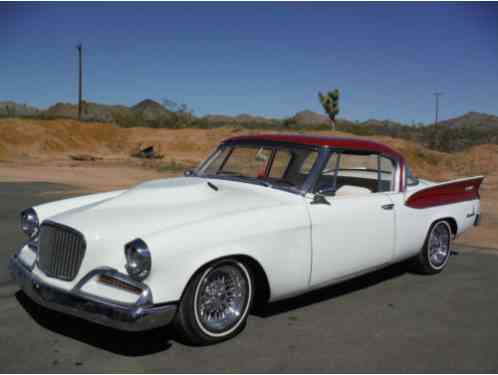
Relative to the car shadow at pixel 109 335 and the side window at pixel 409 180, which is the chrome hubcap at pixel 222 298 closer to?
the car shadow at pixel 109 335

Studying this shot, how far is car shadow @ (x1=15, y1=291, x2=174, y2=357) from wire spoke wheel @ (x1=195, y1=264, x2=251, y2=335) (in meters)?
0.33

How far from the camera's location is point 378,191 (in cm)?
550

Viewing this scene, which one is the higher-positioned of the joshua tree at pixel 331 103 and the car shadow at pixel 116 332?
the joshua tree at pixel 331 103

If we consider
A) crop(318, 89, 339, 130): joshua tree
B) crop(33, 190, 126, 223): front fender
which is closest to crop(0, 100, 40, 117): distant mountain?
crop(318, 89, 339, 130): joshua tree

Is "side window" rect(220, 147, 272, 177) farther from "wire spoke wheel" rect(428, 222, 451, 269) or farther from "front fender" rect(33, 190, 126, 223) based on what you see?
"wire spoke wheel" rect(428, 222, 451, 269)

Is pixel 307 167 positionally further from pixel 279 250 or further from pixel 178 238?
pixel 178 238

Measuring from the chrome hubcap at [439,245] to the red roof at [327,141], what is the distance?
1.01 metres

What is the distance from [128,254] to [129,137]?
35057 mm

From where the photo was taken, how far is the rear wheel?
19.2 feet

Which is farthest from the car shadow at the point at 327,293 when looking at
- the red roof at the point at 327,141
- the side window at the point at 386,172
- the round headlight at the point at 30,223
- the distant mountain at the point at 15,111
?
the distant mountain at the point at 15,111

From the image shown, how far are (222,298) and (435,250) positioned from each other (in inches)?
120

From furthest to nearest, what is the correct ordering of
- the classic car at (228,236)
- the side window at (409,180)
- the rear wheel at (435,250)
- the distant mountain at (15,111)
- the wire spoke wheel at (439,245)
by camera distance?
the distant mountain at (15,111) < the wire spoke wheel at (439,245) < the rear wheel at (435,250) < the side window at (409,180) < the classic car at (228,236)

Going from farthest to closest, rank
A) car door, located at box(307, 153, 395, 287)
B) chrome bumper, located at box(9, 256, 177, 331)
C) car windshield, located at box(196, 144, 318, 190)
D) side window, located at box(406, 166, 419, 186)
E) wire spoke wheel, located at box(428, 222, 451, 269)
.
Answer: wire spoke wheel, located at box(428, 222, 451, 269) < side window, located at box(406, 166, 419, 186) < car windshield, located at box(196, 144, 318, 190) < car door, located at box(307, 153, 395, 287) < chrome bumper, located at box(9, 256, 177, 331)

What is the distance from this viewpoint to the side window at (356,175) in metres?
4.91
